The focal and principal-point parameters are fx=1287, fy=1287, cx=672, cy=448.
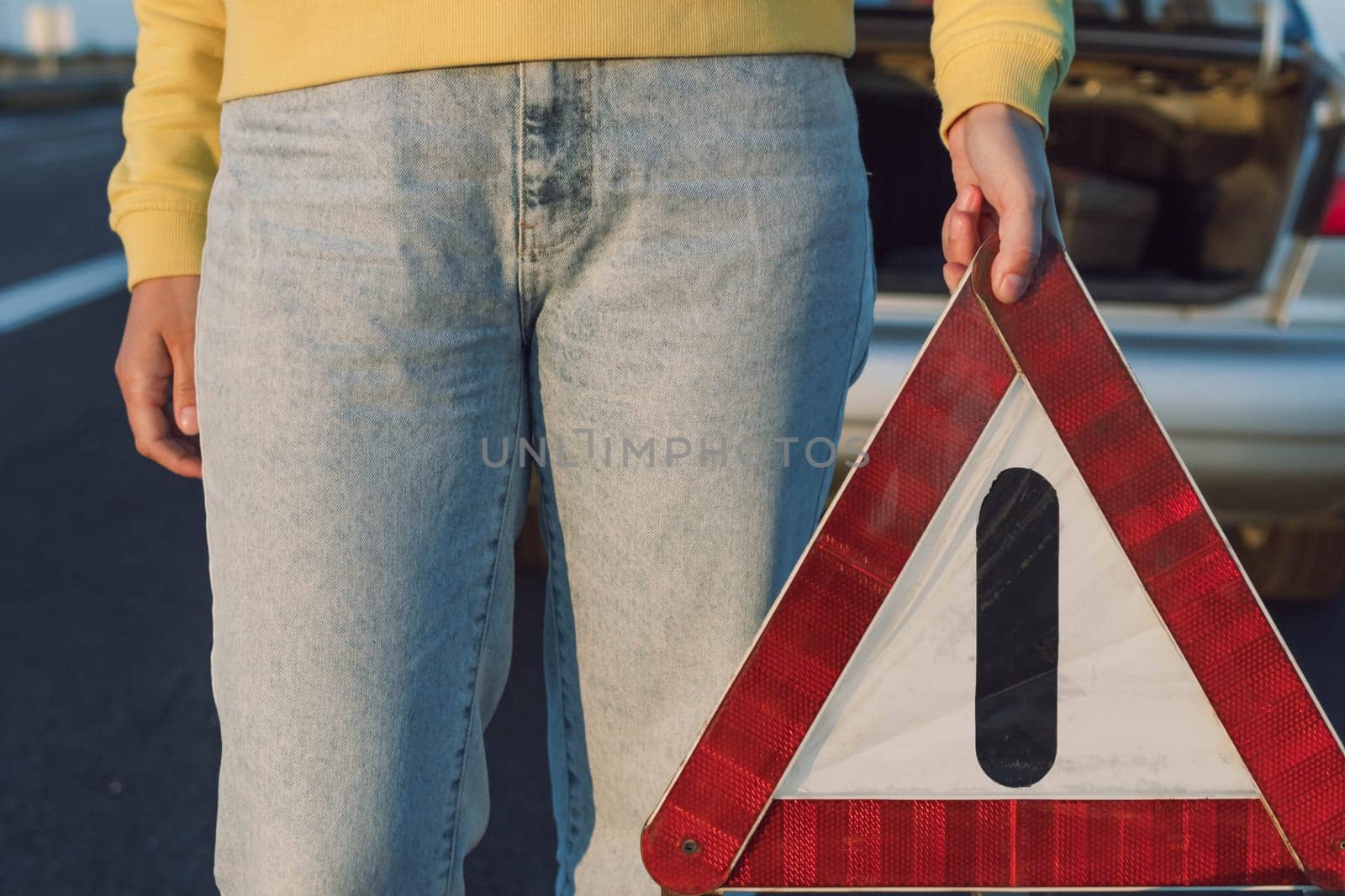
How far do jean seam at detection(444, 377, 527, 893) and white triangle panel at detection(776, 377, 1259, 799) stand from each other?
30 cm

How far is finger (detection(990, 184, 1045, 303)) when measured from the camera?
0.98m

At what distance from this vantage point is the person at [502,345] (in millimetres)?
1004

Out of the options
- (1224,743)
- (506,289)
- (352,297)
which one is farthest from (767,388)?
(1224,743)

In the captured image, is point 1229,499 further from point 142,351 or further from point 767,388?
point 142,351

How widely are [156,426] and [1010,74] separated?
0.85 meters

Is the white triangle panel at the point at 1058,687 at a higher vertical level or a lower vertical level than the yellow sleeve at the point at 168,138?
lower

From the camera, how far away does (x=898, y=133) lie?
3395 millimetres

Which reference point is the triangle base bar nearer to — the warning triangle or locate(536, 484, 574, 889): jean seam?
the warning triangle

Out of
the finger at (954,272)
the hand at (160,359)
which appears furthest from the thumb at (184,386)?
the finger at (954,272)

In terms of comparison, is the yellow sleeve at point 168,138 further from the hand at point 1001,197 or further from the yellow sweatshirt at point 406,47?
the hand at point 1001,197

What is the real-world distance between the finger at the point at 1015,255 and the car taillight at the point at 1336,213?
1.84m

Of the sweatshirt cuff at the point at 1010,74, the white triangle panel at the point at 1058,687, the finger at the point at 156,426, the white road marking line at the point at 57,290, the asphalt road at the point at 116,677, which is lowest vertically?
the asphalt road at the point at 116,677

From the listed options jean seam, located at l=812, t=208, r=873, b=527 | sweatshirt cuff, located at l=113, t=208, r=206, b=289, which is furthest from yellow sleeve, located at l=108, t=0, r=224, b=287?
jean seam, located at l=812, t=208, r=873, b=527

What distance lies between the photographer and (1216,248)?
3021 mm
